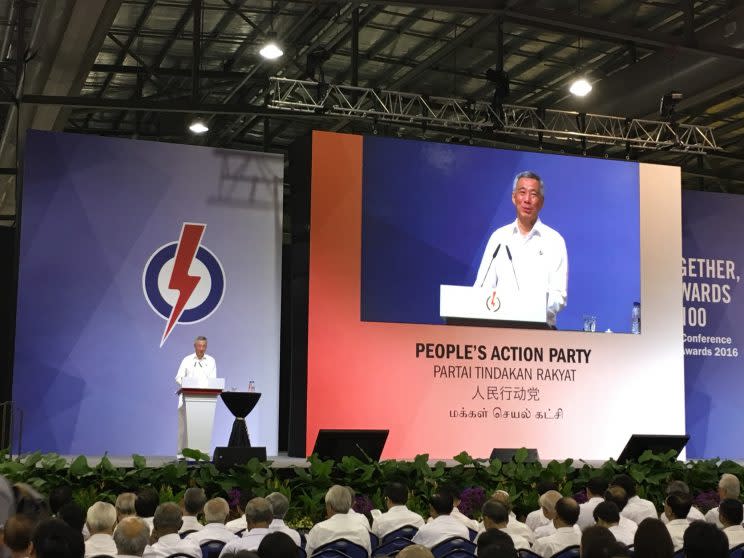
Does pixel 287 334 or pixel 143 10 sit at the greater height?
pixel 143 10

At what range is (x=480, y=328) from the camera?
12.6 meters

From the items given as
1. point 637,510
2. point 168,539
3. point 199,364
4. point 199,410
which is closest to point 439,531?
point 168,539

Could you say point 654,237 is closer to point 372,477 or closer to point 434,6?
point 434,6

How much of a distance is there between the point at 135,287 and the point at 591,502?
6.94 metres

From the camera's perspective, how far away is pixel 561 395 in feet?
42.6

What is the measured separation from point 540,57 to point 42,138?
776 centimetres

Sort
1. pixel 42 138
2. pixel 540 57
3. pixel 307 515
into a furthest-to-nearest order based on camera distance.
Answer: pixel 540 57, pixel 42 138, pixel 307 515

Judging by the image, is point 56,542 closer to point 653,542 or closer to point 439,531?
point 653,542

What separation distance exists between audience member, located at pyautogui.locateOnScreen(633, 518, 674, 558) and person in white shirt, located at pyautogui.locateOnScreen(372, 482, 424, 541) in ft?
8.78

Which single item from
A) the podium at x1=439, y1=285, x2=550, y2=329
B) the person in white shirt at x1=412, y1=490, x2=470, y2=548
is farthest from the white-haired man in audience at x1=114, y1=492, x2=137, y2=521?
the podium at x1=439, y1=285, x2=550, y2=329

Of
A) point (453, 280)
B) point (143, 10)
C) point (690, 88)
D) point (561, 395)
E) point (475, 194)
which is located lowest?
point (561, 395)

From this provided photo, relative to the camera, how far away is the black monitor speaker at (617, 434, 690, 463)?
30.5ft

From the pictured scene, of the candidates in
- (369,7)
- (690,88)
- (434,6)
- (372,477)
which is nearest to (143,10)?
(369,7)

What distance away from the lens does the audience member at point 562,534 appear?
511cm
